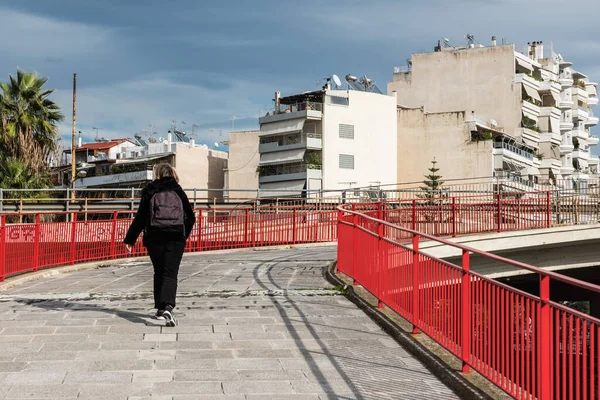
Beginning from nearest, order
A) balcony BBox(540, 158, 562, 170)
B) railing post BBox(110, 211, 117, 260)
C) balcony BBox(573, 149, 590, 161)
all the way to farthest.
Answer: railing post BBox(110, 211, 117, 260) → balcony BBox(540, 158, 562, 170) → balcony BBox(573, 149, 590, 161)

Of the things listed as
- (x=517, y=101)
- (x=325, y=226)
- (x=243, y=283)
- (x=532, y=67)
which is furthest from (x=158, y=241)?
(x=532, y=67)

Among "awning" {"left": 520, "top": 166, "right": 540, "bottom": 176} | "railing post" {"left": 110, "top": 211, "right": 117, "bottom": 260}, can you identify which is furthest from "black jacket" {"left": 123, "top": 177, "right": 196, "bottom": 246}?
"awning" {"left": 520, "top": 166, "right": 540, "bottom": 176}

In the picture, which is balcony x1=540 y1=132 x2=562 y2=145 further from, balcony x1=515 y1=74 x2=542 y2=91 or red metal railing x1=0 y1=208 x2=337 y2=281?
red metal railing x1=0 y1=208 x2=337 y2=281

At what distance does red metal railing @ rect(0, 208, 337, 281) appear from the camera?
1301 cm

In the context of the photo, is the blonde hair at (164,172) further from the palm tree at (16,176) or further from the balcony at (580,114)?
the balcony at (580,114)

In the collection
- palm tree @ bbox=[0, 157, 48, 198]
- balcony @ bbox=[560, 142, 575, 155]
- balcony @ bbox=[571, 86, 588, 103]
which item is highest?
balcony @ bbox=[571, 86, 588, 103]

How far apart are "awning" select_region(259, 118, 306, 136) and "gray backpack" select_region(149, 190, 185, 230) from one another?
58084 millimetres

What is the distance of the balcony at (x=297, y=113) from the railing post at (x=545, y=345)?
61.0 metres

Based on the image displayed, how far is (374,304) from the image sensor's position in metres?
9.36

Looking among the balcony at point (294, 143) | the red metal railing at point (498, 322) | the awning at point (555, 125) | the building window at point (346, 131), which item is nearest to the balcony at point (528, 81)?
the awning at point (555, 125)

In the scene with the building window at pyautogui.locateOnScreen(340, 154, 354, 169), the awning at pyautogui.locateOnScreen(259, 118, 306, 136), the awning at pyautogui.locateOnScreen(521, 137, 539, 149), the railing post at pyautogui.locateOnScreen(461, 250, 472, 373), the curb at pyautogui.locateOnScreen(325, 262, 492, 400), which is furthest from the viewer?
the awning at pyautogui.locateOnScreen(521, 137, 539, 149)

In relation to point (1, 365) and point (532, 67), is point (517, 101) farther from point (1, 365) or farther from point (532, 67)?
point (1, 365)

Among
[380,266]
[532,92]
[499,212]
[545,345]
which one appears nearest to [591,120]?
[532,92]

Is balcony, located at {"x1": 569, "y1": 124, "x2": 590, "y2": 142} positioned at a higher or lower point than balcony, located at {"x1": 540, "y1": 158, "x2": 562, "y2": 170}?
higher
